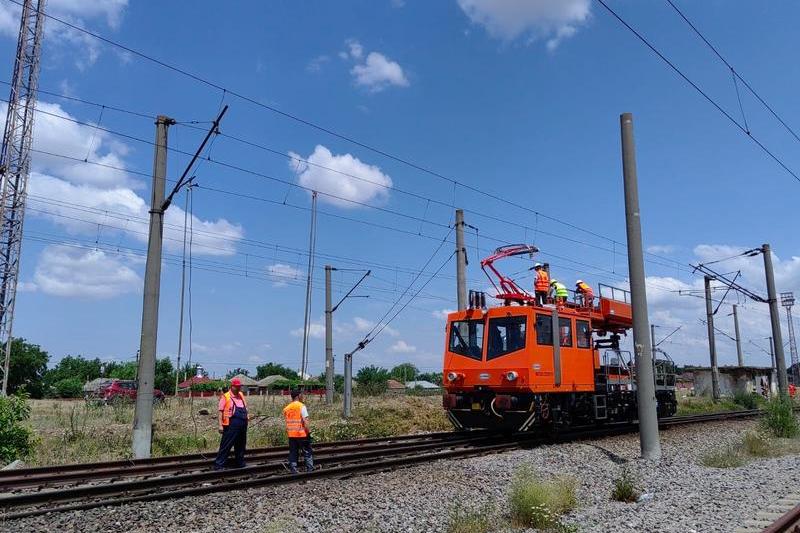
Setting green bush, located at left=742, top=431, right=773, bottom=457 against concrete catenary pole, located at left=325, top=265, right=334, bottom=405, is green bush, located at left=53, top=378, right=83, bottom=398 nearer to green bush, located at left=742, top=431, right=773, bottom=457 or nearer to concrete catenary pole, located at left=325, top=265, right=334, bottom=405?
concrete catenary pole, located at left=325, top=265, right=334, bottom=405

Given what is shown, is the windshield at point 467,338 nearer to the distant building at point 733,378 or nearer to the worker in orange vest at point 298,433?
the worker in orange vest at point 298,433

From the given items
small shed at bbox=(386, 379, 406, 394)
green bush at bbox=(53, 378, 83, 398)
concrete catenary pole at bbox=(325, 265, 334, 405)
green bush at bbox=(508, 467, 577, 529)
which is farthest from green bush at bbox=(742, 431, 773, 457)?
green bush at bbox=(53, 378, 83, 398)

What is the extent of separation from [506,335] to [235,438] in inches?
267

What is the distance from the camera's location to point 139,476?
34.0ft

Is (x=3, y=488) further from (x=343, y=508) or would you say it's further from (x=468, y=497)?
(x=468, y=497)

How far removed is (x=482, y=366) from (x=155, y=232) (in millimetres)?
8069

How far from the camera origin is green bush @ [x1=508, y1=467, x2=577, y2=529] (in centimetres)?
753

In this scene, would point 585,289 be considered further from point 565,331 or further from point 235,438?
point 235,438

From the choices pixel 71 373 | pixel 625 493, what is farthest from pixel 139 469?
pixel 71 373

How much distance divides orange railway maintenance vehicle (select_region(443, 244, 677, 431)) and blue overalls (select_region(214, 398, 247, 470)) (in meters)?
6.03

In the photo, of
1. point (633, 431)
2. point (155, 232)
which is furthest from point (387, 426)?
point (155, 232)

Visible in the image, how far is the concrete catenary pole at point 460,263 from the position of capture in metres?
20.3

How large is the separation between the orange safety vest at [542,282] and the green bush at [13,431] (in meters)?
11.7

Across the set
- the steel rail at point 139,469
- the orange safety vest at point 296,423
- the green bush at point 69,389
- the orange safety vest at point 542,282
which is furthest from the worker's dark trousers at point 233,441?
the green bush at point 69,389
